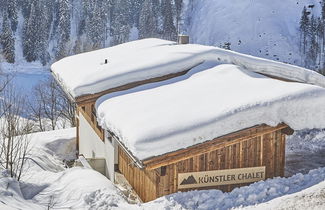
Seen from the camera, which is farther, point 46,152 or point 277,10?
point 277,10

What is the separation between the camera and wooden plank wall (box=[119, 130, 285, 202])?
12.2 metres

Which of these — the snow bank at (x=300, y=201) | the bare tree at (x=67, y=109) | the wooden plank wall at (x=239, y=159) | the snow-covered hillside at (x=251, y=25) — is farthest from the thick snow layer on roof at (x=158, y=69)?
the snow-covered hillside at (x=251, y=25)

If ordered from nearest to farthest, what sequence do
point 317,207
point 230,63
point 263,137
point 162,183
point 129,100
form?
1. point 317,207
2. point 162,183
3. point 263,137
4. point 129,100
5. point 230,63

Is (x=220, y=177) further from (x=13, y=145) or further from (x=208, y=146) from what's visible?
(x=13, y=145)

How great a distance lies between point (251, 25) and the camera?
311 ft

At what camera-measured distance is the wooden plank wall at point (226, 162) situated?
39.9 feet

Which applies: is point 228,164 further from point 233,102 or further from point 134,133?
point 134,133

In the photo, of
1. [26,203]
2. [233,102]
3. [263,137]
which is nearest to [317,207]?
[263,137]

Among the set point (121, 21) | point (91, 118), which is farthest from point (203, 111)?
point (121, 21)

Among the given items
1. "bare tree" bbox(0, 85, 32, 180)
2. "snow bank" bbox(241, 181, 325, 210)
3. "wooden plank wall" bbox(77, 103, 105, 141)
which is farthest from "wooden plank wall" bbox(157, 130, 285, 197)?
"wooden plank wall" bbox(77, 103, 105, 141)

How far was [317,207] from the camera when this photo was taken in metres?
11.3

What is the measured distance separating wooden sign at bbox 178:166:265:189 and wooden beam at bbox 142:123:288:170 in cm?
78

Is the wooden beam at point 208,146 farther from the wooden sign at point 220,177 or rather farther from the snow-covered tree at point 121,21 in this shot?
the snow-covered tree at point 121,21

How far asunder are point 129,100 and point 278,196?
17.4 feet
